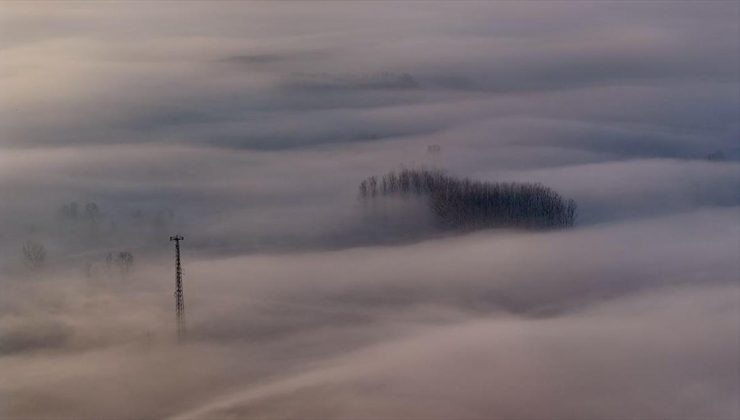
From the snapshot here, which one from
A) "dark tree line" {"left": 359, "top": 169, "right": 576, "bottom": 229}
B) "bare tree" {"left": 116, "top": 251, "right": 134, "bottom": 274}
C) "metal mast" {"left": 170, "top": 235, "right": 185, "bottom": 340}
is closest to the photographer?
"metal mast" {"left": 170, "top": 235, "right": 185, "bottom": 340}

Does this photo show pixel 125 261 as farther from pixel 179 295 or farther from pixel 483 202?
pixel 483 202

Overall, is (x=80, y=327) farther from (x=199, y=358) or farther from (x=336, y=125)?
(x=336, y=125)

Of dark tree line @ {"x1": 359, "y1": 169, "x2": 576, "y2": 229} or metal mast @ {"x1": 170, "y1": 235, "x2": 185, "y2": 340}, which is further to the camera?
dark tree line @ {"x1": 359, "y1": 169, "x2": 576, "y2": 229}

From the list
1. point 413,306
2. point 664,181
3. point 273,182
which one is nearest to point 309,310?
point 413,306

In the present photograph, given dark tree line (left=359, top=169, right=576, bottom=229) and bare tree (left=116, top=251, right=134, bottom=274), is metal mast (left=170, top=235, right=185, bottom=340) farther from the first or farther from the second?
dark tree line (left=359, top=169, right=576, bottom=229)

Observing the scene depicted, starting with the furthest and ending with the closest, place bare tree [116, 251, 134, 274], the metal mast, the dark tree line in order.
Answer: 1. the dark tree line
2. bare tree [116, 251, 134, 274]
3. the metal mast

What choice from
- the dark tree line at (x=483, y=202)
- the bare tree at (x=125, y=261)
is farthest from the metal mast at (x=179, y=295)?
the dark tree line at (x=483, y=202)

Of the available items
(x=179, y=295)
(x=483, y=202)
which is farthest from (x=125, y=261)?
(x=483, y=202)

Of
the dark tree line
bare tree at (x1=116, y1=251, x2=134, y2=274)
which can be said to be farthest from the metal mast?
the dark tree line
